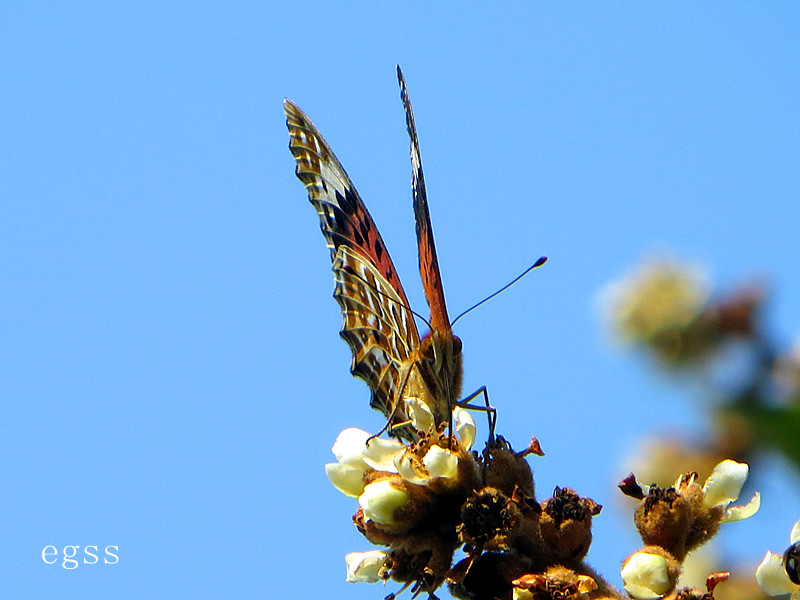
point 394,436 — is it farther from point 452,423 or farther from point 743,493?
point 743,493

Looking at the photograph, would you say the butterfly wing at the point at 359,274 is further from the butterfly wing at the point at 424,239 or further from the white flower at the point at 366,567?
the white flower at the point at 366,567

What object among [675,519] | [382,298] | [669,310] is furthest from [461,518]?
[669,310]

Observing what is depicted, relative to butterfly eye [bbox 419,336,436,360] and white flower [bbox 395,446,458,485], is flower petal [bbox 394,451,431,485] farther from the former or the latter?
butterfly eye [bbox 419,336,436,360]

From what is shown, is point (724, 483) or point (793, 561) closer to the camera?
point (793, 561)

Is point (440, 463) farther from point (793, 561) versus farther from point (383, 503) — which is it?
point (793, 561)

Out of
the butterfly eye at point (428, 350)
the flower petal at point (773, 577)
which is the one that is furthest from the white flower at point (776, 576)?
the butterfly eye at point (428, 350)

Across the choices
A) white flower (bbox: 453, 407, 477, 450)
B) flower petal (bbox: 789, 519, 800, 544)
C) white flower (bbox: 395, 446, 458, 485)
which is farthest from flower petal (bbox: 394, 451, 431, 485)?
flower petal (bbox: 789, 519, 800, 544)

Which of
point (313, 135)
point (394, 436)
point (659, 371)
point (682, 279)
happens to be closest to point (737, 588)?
point (394, 436)
